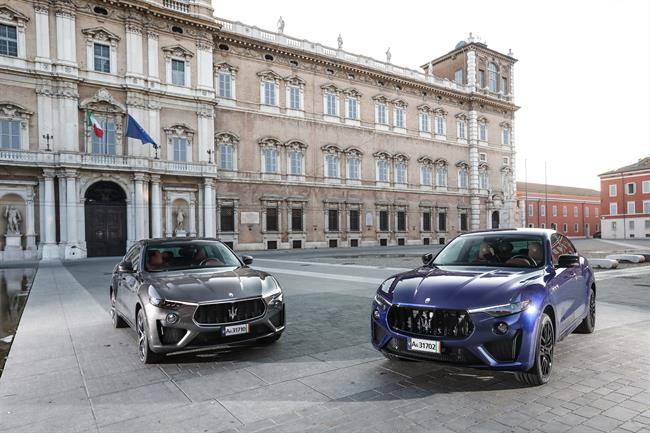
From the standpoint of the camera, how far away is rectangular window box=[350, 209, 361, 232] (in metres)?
38.2

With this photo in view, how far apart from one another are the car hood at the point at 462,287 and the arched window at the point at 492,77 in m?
49.6

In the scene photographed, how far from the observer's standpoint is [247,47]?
1296 inches

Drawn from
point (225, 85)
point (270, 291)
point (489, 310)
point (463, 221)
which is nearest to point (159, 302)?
point (270, 291)

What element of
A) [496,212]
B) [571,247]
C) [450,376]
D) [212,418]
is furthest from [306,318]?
[496,212]

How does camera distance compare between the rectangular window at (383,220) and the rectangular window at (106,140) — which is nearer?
the rectangular window at (106,140)

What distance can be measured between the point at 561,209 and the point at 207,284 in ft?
240

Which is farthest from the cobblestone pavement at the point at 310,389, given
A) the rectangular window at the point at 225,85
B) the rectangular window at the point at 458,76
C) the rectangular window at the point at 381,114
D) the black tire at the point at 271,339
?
the rectangular window at the point at 458,76

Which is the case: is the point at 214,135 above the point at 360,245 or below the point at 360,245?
above

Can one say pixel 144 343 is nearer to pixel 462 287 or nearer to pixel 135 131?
pixel 462 287

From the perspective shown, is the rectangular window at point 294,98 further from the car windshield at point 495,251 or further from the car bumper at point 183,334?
the car bumper at point 183,334

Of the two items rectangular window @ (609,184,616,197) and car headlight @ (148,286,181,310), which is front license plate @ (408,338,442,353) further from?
rectangular window @ (609,184,616,197)

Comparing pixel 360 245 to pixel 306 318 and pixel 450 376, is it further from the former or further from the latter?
pixel 450 376

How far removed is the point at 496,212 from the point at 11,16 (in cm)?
4769

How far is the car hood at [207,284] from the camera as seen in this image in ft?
16.3
